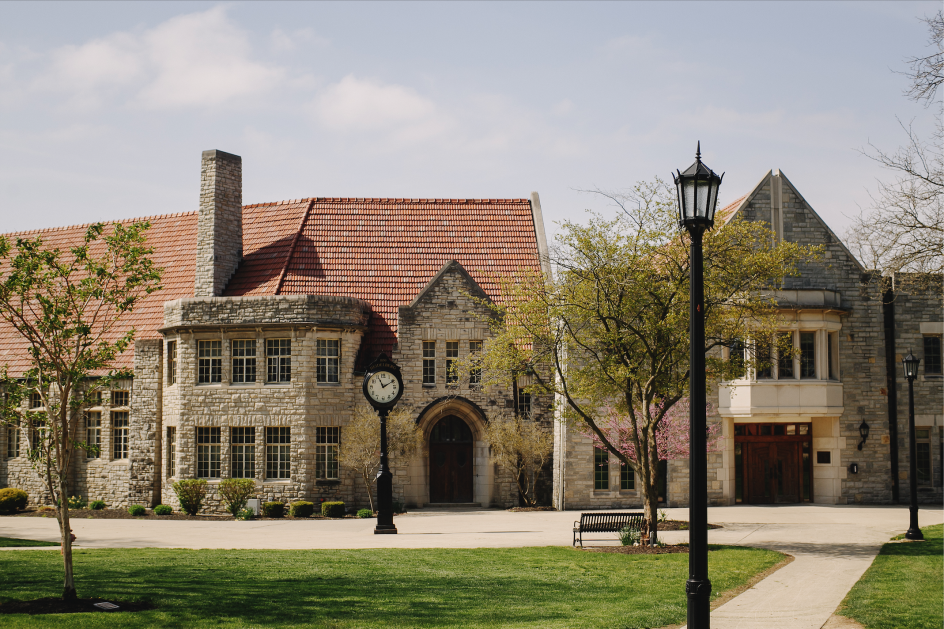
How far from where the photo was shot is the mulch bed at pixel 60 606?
10953 mm

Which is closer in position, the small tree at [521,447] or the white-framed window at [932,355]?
the small tree at [521,447]

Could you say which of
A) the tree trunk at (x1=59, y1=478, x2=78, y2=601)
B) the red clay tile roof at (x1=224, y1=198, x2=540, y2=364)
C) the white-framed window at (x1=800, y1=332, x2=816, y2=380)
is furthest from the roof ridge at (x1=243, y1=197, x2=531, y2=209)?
the tree trunk at (x1=59, y1=478, x2=78, y2=601)

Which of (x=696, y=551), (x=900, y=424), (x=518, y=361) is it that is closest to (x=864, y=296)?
(x=900, y=424)

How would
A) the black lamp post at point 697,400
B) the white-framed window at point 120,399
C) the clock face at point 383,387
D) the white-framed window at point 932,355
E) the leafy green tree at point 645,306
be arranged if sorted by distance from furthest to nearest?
the white-framed window at point 120,399 < the white-framed window at point 932,355 < the clock face at point 383,387 < the leafy green tree at point 645,306 < the black lamp post at point 697,400

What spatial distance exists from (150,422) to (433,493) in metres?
9.99

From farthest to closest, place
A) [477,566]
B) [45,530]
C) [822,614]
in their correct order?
[45,530]
[477,566]
[822,614]

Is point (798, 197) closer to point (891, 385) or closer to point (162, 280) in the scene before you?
point (891, 385)

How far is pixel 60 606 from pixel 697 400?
8402 mm

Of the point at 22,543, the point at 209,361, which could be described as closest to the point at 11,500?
the point at 209,361

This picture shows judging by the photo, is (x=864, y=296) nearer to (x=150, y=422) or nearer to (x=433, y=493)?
(x=433, y=493)

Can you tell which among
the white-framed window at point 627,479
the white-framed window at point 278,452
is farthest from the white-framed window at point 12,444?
the white-framed window at point 627,479

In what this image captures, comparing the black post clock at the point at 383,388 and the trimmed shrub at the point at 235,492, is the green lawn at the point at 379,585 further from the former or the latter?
the trimmed shrub at the point at 235,492

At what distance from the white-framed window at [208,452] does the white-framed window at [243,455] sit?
566 mm

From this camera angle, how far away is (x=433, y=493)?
29906 mm
